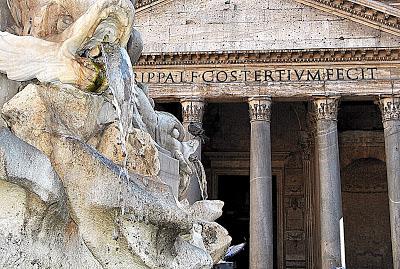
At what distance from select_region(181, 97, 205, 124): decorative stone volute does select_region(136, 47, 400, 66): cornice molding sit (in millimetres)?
979

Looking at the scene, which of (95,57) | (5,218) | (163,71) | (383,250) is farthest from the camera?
(383,250)

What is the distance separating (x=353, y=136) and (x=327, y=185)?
5453mm

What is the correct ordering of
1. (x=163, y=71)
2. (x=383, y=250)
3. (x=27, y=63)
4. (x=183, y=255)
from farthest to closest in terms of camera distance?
(x=383, y=250) → (x=163, y=71) → (x=27, y=63) → (x=183, y=255)

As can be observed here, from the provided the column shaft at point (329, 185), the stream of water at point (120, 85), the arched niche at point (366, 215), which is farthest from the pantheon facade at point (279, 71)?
the stream of water at point (120, 85)

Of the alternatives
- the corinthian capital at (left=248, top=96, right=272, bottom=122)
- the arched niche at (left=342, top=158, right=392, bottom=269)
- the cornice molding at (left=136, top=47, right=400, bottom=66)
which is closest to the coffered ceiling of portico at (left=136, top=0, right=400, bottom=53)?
the cornice molding at (left=136, top=47, right=400, bottom=66)

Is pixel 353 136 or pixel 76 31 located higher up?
pixel 353 136

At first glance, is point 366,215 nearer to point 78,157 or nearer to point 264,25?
point 264,25

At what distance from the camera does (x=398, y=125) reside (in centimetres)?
1385

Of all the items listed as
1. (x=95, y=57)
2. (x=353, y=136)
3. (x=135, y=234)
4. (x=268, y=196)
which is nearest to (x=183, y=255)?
(x=135, y=234)

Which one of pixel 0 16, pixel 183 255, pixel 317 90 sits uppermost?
pixel 317 90

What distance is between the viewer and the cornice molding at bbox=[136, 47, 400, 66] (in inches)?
559

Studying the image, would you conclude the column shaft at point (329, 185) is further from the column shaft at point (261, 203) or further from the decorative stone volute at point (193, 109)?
the decorative stone volute at point (193, 109)

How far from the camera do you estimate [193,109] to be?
14555 mm

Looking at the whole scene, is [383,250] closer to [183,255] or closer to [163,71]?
[163,71]
